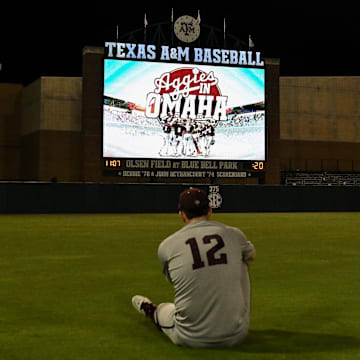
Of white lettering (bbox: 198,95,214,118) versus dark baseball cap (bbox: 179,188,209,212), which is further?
white lettering (bbox: 198,95,214,118)

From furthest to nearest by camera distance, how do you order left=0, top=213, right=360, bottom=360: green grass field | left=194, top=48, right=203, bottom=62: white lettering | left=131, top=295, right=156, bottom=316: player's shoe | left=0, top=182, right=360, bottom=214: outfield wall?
left=194, top=48, right=203, bottom=62: white lettering, left=0, top=182, right=360, bottom=214: outfield wall, left=131, top=295, right=156, bottom=316: player's shoe, left=0, top=213, right=360, bottom=360: green grass field

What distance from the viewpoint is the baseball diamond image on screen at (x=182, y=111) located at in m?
32.2

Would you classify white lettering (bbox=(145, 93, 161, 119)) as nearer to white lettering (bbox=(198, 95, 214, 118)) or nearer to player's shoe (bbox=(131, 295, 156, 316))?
white lettering (bbox=(198, 95, 214, 118))

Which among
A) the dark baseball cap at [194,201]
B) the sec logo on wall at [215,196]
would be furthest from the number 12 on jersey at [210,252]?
the sec logo on wall at [215,196]

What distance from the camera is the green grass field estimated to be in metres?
4.76

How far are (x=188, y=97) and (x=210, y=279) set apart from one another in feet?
96.5

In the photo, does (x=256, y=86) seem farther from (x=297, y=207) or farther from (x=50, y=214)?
(x=50, y=214)

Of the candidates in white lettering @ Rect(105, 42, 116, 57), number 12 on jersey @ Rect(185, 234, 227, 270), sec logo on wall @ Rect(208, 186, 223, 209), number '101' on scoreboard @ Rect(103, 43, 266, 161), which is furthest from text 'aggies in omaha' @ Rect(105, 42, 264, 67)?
number 12 on jersey @ Rect(185, 234, 227, 270)

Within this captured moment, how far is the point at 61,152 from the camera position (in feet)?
127

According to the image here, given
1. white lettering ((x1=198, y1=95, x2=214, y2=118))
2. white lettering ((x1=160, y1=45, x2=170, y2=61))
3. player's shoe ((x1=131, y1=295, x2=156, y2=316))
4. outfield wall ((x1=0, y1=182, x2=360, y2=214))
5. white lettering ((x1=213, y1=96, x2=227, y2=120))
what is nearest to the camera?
player's shoe ((x1=131, y1=295, x2=156, y2=316))

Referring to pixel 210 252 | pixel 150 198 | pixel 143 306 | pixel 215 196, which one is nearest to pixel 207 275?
pixel 210 252

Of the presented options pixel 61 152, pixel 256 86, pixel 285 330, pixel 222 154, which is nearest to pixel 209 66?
pixel 256 86

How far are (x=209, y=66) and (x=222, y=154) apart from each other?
503cm

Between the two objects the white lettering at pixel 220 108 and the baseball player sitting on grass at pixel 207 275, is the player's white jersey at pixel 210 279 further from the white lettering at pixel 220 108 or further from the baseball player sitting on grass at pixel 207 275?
the white lettering at pixel 220 108
